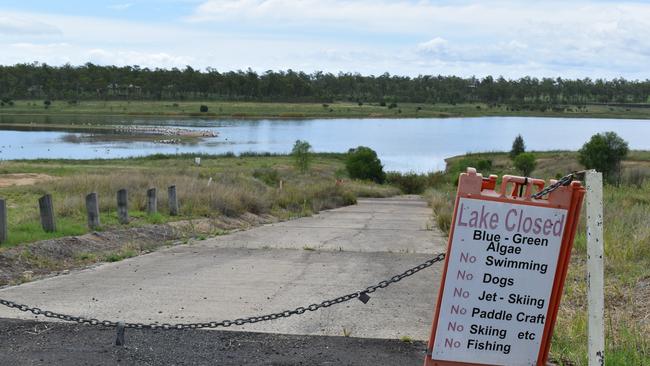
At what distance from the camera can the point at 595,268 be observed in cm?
427

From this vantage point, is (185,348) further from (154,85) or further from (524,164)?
(154,85)

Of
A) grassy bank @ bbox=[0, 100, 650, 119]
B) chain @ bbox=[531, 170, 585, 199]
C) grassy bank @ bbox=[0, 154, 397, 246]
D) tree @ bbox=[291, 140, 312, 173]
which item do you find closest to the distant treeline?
grassy bank @ bbox=[0, 100, 650, 119]

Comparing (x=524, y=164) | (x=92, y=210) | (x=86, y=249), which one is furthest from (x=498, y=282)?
(x=524, y=164)

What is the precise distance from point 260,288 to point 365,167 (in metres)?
38.4

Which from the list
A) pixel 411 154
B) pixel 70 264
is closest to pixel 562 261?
pixel 70 264

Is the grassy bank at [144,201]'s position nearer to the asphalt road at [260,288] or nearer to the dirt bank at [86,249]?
the dirt bank at [86,249]

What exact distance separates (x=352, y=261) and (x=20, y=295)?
453 centimetres

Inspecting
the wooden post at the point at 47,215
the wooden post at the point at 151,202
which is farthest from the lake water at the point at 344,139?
the wooden post at the point at 47,215

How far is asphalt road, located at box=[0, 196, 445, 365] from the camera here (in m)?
6.36

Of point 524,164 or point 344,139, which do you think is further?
point 344,139

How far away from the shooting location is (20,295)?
7305 millimetres

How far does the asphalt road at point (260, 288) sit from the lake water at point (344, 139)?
4689cm

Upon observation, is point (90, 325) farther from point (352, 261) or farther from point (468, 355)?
point (352, 261)

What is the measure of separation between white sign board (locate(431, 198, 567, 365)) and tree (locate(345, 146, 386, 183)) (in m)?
41.5
